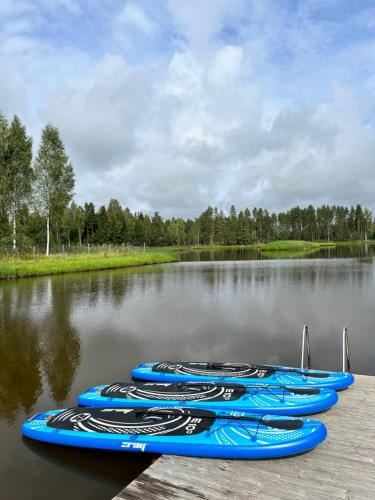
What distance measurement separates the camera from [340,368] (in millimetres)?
9781

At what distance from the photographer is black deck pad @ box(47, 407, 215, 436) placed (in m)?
5.45

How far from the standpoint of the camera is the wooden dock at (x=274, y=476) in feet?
13.8

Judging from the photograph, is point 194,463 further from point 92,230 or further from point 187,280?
→ point 92,230

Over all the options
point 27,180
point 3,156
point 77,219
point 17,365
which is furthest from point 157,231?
point 17,365

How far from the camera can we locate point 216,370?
26.8ft

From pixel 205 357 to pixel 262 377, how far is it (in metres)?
3.47

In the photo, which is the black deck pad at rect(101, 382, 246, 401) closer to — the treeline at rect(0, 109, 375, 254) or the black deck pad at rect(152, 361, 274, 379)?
the black deck pad at rect(152, 361, 274, 379)

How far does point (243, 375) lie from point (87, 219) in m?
71.3

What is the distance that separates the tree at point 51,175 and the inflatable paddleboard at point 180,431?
123ft

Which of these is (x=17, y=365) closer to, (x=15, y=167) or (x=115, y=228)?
(x=15, y=167)

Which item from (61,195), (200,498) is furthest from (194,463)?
(61,195)

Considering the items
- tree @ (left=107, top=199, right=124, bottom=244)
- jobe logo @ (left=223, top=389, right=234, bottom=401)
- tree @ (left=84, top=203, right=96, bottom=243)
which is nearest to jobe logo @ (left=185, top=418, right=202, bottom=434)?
jobe logo @ (left=223, top=389, right=234, bottom=401)

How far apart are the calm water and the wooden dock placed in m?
1.02

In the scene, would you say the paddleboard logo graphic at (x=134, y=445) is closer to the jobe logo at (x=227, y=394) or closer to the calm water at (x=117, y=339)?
the calm water at (x=117, y=339)
